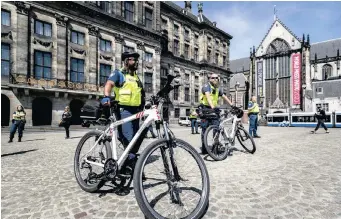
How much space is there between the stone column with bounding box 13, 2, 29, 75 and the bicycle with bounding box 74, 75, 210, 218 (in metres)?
19.0

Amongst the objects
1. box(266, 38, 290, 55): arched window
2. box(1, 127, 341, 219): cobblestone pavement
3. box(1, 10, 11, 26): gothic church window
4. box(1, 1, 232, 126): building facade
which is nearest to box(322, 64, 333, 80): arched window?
box(266, 38, 290, 55): arched window

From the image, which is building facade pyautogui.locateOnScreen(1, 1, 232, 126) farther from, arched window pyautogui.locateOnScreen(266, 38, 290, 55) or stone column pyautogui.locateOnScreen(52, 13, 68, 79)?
arched window pyautogui.locateOnScreen(266, 38, 290, 55)

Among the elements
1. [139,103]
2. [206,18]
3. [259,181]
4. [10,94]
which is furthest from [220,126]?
[206,18]

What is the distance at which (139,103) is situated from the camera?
3240 mm

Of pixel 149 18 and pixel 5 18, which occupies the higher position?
pixel 149 18

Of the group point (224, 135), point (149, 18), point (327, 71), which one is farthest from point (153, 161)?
Answer: point (327, 71)

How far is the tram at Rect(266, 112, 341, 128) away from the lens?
931 inches

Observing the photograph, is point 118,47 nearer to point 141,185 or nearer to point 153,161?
point 153,161

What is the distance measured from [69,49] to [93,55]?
2.48m

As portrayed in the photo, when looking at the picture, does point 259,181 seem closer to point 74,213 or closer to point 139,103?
point 139,103

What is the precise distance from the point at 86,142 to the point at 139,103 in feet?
3.22

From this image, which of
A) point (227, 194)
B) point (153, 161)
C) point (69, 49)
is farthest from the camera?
point (69, 49)

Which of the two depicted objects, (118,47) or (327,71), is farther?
(327,71)

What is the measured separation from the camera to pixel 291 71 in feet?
171
